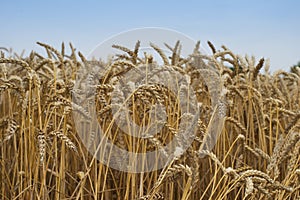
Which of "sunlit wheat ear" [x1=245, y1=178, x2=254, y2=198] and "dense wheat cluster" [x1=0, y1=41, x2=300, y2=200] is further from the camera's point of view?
"dense wheat cluster" [x1=0, y1=41, x2=300, y2=200]

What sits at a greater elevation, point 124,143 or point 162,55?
point 162,55

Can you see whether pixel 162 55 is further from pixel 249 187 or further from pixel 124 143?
pixel 249 187

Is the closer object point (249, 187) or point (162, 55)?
point (249, 187)

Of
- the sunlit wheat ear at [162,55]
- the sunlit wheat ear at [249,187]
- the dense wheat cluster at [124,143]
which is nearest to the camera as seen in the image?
the sunlit wheat ear at [249,187]

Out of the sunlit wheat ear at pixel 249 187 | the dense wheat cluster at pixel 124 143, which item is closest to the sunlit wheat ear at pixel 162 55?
the dense wheat cluster at pixel 124 143

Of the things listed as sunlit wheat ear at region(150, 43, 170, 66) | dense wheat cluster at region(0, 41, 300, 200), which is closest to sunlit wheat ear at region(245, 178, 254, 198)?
dense wheat cluster at region(0, 41, 300, 200)

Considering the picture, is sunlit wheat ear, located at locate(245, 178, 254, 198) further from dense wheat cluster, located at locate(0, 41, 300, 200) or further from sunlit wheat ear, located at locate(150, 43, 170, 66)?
sunlit wheat ear, located at locate(150, 43, 170, 66)

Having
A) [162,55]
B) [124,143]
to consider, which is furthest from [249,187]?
[162,55]

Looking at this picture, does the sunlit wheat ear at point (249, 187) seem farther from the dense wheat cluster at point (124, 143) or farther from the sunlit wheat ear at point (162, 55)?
the sunlit wheat ear at point (162, 55)

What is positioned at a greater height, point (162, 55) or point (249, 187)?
point (162, 55)

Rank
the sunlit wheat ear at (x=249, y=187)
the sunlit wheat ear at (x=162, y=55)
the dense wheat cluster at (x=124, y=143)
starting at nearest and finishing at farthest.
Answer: the sunlit wheat ear at (x=249, y=187) → the dense wheat cluster at (x=124, y=143) → the sunlit wheat ear at (x=162, y=55)

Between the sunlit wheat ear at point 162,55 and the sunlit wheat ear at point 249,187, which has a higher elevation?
the sunlit wheat ear at point 162,55

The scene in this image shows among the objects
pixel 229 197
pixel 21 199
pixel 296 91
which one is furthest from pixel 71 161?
pixel 296 91

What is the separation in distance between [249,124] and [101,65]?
2.49ft
